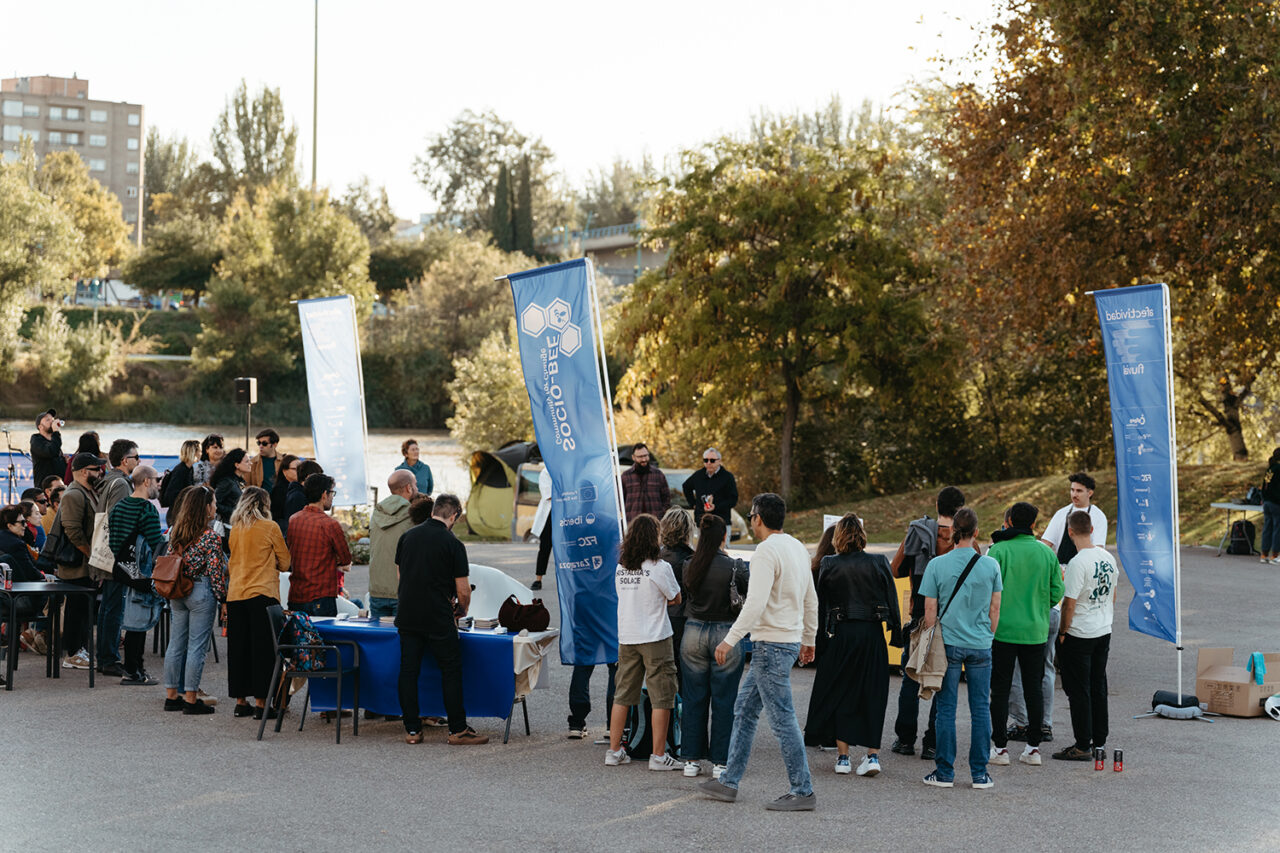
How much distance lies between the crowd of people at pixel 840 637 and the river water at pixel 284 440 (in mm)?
30341

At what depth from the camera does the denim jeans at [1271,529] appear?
19547mm

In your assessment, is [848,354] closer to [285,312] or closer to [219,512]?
[219,512]

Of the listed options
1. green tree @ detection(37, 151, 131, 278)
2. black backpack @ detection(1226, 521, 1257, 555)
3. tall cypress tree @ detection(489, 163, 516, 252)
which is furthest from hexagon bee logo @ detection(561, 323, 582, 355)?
green tree @ detection(37, 151, 131, 278)

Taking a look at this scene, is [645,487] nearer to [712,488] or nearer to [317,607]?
[712,488]

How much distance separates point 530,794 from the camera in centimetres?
715

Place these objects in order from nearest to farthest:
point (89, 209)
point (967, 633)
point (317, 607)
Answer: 1. point (967, 633)
2. point (317, 607)
3. point (89, 209)

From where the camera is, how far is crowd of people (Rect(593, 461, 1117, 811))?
6.97 meters

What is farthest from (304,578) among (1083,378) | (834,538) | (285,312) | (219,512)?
(285,312)

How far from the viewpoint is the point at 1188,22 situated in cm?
1942

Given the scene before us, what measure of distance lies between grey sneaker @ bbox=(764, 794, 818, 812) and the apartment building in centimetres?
13304

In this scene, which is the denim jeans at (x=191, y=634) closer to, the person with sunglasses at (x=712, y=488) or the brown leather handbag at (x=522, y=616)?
the brown leather handbag at (x=522, y=616)

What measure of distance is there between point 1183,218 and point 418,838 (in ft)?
60.8

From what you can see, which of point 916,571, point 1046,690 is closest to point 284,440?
point 916,571

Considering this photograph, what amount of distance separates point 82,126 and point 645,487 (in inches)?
5321
